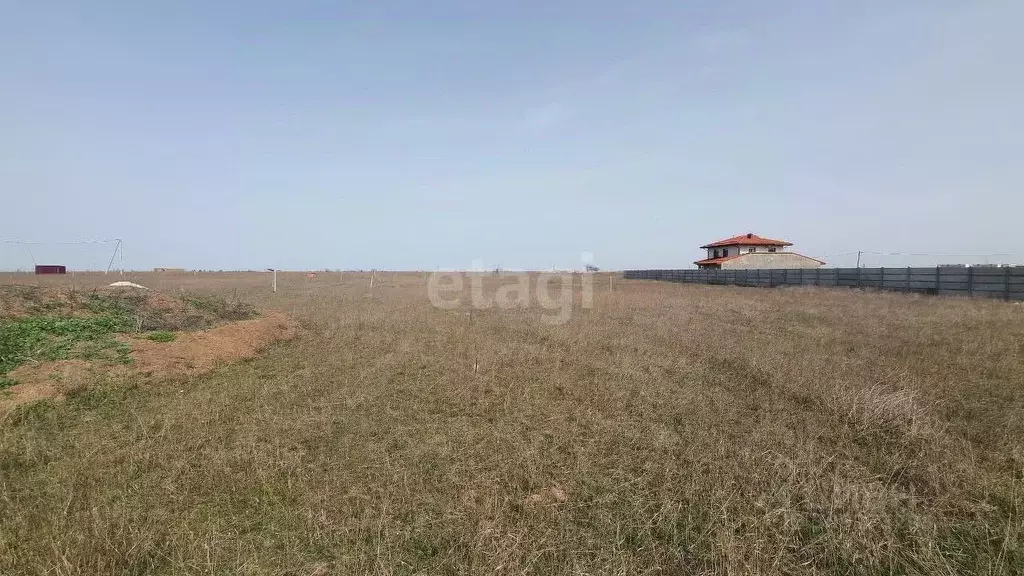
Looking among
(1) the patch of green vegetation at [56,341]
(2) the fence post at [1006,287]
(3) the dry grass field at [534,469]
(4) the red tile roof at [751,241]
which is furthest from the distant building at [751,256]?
(1) the patch of green vegetation at [56,341]

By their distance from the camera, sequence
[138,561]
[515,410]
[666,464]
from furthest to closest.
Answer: [515,410], [666,464], [138,561]

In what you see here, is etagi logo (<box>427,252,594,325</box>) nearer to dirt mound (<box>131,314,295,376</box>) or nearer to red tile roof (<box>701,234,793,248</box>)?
dirt mound (<box>131,314,295,376</box>)

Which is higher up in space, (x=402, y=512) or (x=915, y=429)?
(x=915, y=429)

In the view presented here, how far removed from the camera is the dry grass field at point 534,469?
307cm

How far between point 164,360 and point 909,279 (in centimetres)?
3159

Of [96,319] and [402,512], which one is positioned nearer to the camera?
[402,512]

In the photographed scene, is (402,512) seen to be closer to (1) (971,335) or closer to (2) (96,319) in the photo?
(2) (96,319)

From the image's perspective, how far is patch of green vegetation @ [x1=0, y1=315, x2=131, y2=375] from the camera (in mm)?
7125

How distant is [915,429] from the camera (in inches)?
188

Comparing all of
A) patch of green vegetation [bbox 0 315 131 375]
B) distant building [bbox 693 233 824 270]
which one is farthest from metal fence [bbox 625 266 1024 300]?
patch of green vegetation [bbox 0 315 131 375]

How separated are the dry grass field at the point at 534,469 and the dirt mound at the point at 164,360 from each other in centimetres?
36

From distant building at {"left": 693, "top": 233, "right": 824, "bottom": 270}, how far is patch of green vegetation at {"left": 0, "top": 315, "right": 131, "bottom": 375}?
44.7 metres

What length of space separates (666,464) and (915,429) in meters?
3.00

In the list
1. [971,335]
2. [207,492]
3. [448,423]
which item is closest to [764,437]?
[448,423]
